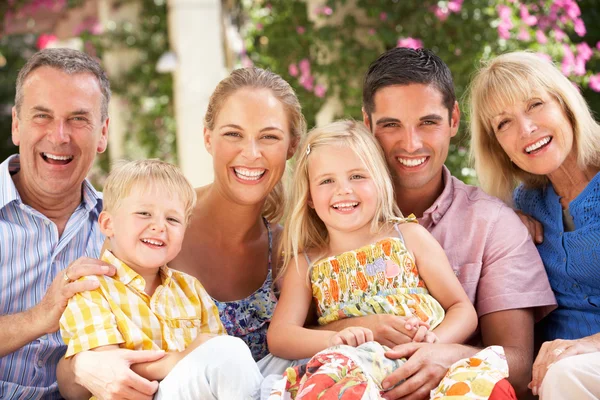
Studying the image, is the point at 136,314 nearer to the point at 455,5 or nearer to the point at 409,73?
the point at 409,73

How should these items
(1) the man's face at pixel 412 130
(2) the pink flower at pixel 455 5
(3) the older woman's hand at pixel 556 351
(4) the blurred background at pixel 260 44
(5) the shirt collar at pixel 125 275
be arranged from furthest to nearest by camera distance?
1. (4) the blurred background at pixel 260 44
2. (2) the pink flower at pixel 455 5
3. (1) the man's face at pixel 412 130
4. (5) the shirt collar at pixel 125 275
5. (3) the older woman's hand at pixel 556 351

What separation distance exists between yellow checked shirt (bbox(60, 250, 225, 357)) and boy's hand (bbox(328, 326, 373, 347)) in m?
0.56

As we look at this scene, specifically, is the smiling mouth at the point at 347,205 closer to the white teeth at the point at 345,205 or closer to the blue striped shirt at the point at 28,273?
the white teeth at the point at 345,205

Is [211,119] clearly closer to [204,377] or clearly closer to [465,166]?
[204,377]

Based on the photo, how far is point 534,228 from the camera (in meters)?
3.00

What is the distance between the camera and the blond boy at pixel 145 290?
7.93ft

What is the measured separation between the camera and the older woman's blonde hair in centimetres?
288

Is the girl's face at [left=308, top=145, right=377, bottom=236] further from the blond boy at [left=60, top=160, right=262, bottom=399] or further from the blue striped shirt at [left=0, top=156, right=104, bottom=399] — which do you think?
the blue striped shirt at [left=0, top=156, right=104, bottom=399]

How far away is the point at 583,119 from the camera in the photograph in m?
2.89

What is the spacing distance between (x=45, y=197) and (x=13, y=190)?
152 millimetres

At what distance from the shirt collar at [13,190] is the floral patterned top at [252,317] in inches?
27.2

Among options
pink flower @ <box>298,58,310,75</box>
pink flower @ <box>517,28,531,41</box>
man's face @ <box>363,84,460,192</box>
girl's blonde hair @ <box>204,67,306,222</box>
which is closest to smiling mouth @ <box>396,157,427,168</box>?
man's face @ <box>363,84,460,192</box>

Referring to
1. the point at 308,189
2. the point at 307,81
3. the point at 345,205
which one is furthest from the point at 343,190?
the point at 307,81

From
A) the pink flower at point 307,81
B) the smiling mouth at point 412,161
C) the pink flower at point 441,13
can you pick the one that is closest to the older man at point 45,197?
the smiling mouth at point 412,161
